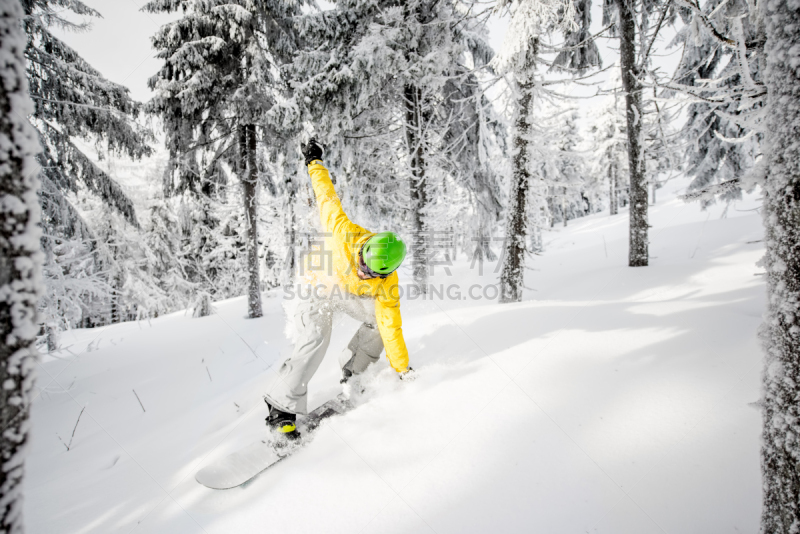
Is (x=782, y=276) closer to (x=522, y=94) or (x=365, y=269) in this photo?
(x=365, y=269)

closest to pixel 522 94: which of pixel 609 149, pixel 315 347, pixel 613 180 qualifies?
pixel 315 347

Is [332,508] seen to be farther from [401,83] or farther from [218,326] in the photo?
[218,326]

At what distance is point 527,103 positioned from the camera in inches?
205

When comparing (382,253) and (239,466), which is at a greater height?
(382,253)

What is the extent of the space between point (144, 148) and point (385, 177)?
18.4ft

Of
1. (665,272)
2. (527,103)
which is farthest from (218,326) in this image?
(665,272)

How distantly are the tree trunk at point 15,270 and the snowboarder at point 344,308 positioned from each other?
6.70ft

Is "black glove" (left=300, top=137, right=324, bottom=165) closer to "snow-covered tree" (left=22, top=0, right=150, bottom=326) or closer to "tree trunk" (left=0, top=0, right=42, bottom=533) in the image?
"tree trunk" (left=0, top=0, right=42, bottom=533)

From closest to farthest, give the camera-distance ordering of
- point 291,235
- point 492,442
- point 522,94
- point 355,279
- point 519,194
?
1. point 492,442
2. point 355,279
3. point 522,94
4. point 519,194
5. point 291,235

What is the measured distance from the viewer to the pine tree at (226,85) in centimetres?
827

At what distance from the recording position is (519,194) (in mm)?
5379

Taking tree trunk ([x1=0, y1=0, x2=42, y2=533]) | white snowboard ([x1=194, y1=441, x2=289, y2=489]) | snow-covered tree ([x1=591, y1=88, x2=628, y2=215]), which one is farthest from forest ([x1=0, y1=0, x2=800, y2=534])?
snow-covered tree ([x1=591, y1=88, x2=628, y2=215])

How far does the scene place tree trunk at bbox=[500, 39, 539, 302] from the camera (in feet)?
16.7

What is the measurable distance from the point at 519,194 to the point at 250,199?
758 centimetres
